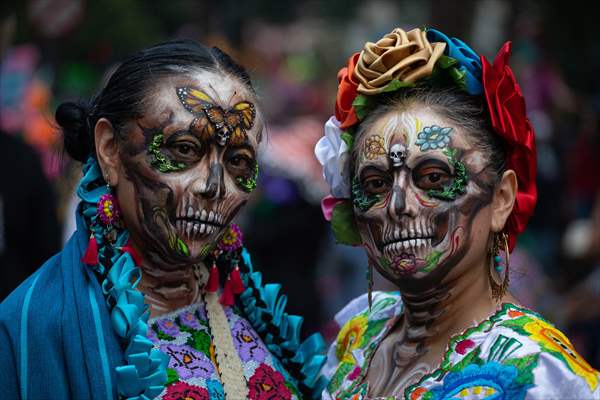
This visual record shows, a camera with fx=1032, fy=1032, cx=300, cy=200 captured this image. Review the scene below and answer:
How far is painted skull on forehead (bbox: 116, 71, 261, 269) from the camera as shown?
3219 mm

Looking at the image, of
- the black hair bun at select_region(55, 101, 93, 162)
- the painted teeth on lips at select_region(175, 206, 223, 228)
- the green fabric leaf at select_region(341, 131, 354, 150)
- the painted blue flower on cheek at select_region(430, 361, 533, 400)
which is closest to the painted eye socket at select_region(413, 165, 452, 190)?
the green fabric leaf at select_region(341, 131, 354, 150)

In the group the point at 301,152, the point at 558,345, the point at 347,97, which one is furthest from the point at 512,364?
the point at 301,152

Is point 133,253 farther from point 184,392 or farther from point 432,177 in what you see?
point 432,177

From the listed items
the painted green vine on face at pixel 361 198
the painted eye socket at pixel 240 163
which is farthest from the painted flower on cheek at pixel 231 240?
the painted green vine on face at pixel 361 198

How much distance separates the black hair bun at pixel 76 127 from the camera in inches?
135

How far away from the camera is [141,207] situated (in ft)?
10.7

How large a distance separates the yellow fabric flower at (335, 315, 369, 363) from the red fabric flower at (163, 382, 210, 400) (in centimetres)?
63

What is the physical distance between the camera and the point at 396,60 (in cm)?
328

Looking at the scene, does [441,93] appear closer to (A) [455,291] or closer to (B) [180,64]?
(A) [455,291]

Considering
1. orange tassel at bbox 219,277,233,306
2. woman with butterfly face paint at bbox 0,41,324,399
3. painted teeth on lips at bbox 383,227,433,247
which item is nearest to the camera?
woman with butterfly face paint at bbox 0,41,324,399

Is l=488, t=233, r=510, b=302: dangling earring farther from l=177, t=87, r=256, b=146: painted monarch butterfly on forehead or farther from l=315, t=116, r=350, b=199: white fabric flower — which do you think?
l=177, t=87, r=256, b=146: painted monarch butterfly on forehead

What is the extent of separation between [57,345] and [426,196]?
1184 millimetres

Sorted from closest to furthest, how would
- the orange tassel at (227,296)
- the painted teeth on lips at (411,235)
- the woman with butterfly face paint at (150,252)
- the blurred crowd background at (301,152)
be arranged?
1. the woman with butterfly face paint at (150,252)
2. the painted teeth on lips at (411,235)
3. the orange tassel at (227,296)
4. the blurred crowd background at (301,152)

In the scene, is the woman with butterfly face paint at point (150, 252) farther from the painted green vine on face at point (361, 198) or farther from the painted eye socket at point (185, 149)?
the painted green vine on face at point (361, 198)
